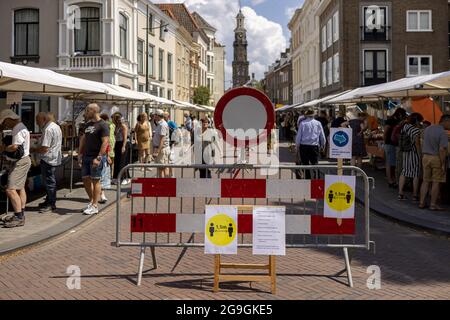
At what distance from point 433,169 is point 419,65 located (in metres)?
31.4

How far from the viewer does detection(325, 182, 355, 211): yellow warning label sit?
546cm

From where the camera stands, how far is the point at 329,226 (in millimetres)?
5430

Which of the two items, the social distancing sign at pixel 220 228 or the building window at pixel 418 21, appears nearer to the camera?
the social distancing sign at pixel 220 228

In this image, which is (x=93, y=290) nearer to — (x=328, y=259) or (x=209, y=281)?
(x=209, y=281)

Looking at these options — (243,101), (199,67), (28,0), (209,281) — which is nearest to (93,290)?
(209,281)

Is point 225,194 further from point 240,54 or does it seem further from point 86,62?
point 240,54

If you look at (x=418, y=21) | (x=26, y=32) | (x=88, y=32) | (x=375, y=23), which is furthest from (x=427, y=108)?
(x=418, y=21)

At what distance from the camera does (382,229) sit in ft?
27.1

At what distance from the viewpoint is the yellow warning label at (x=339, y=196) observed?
5457mm

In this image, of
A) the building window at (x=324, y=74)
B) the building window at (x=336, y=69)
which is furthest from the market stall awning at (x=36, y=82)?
the building window at (x=324, y=74)

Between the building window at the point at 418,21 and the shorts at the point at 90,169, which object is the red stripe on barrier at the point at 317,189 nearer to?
the shorts at the point at 90,169

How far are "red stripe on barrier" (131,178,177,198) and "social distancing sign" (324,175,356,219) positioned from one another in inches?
64.3

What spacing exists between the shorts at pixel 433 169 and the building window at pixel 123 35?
2281 cm

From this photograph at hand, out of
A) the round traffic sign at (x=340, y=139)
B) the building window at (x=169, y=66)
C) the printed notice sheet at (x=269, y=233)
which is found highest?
the building window at (x=169, y=66)
